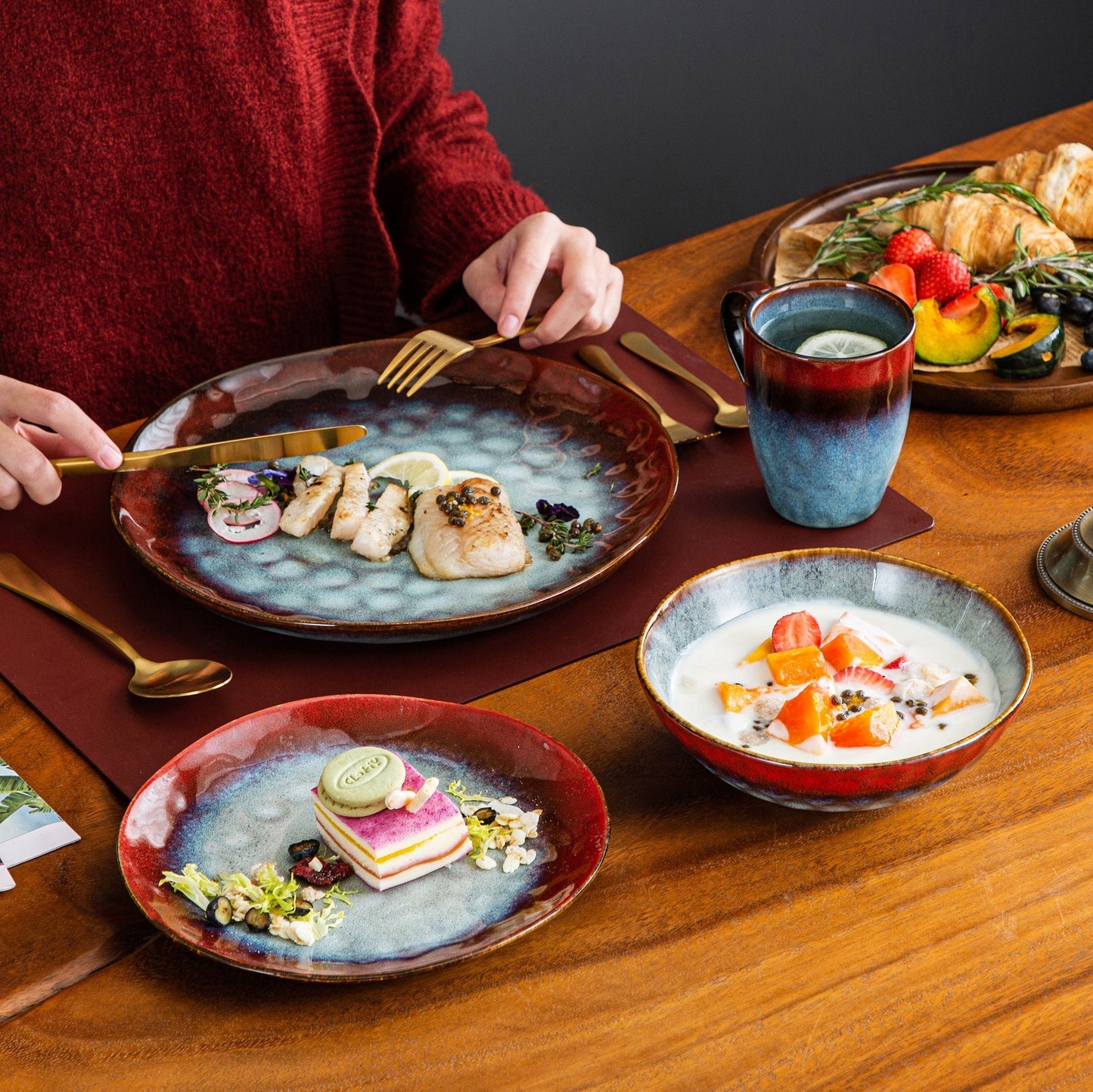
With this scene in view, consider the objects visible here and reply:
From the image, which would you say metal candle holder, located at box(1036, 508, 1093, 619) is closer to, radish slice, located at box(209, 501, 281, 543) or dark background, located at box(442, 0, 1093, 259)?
radish slice, located at box(209, 501, 281, 543)

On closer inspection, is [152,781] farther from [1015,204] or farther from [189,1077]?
[1015,204]

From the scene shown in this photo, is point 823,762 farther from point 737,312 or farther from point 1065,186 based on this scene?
point 1065,186

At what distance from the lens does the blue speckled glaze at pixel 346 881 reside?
2.49 feet

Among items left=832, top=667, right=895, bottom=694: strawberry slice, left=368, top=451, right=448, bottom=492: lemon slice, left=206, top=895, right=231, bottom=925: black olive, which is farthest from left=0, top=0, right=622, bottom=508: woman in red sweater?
left=206, top=895, right=231, bottom=925: black olive

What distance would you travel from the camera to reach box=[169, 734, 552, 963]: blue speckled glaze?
2.49 ft

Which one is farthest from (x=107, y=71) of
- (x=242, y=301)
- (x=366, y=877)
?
(x=366, y=877)

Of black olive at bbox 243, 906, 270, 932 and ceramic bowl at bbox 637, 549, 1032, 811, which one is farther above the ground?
black olive at bbox 243, 906, 270, 932

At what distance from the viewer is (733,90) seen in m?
3.67

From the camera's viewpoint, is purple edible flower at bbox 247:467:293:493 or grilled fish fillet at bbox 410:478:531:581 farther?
purple edible flower at bbox 247:467:293:493

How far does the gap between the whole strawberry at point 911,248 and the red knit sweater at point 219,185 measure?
490mm

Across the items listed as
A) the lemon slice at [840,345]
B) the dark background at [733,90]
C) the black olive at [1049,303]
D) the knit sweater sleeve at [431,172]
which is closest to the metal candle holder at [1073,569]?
the lemon slice at [840,345]

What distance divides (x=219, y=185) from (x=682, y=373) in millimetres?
721

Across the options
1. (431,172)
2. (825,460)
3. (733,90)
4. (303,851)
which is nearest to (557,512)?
(825,460)

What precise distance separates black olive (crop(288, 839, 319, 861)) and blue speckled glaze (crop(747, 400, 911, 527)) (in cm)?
57
